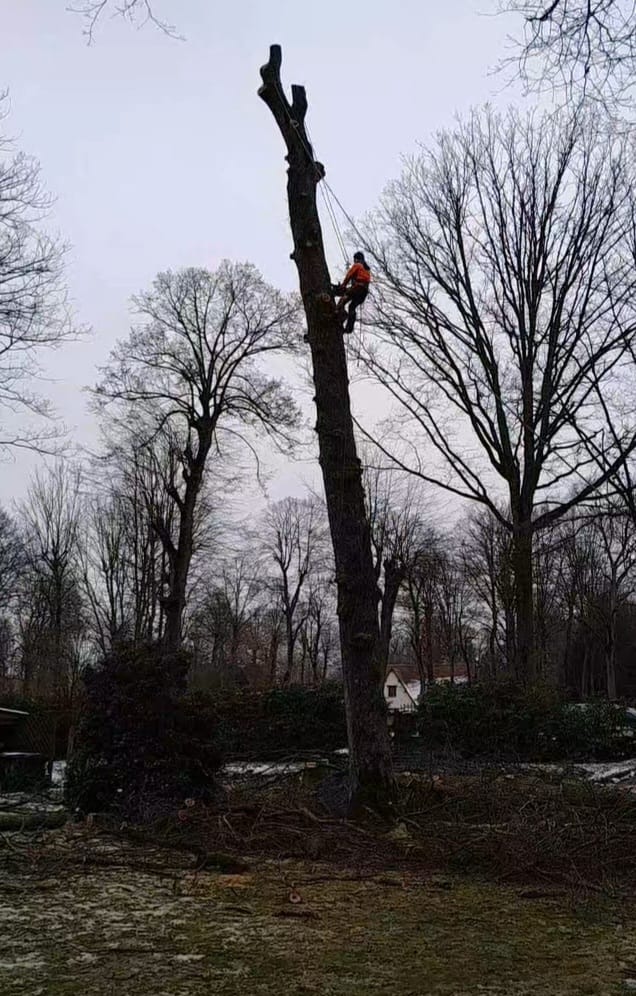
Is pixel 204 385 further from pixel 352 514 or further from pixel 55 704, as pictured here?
pixel 352 514

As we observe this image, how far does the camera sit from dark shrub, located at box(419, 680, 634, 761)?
1691 centimetres

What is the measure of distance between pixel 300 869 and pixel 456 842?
48.3 inches

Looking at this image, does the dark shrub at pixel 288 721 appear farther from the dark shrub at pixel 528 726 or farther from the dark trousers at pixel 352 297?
the dark trousers at pixel 352 297

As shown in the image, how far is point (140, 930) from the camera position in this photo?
4.32 metres

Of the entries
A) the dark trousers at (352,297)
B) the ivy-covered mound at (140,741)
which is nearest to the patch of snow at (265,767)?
the ivy-covered mound at (140,741)

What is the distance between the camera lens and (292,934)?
4355 millimetres

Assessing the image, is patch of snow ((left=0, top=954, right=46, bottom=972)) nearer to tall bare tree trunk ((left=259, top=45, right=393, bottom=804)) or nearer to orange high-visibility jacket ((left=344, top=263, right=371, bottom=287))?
tall bare tree trunk ((left=259, top=45, right=393, bottom=804))

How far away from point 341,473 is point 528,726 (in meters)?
10.9

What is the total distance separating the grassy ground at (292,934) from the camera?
141 inches

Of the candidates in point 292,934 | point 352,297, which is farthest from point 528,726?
point 292,934

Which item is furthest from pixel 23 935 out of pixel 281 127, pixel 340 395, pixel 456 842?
pixel 281 127

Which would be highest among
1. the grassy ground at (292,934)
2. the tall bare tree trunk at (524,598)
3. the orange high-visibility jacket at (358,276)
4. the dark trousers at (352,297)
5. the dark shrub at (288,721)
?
the orange high-visibility jacket at (358,276)

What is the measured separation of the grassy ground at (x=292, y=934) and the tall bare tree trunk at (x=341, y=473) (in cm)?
156

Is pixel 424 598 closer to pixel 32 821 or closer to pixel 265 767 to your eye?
pixel 265 767
